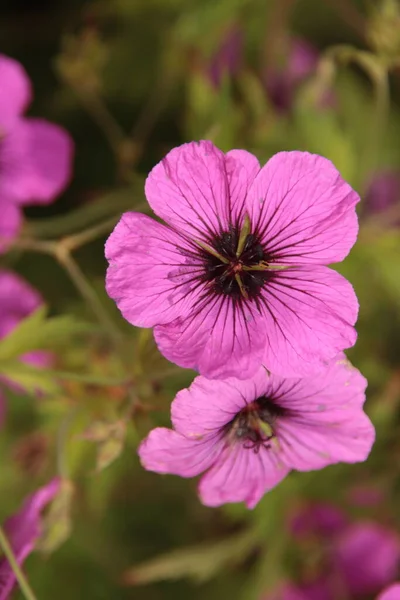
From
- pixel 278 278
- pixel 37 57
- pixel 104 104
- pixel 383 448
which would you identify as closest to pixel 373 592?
pixel 383 448

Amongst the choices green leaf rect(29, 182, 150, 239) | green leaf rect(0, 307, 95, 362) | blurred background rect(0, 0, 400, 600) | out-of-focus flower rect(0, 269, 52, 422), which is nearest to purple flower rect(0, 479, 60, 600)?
blurred background rect(0, 0, 400, 600)

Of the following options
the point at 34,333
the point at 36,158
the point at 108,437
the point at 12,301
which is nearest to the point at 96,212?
the point at 36,158

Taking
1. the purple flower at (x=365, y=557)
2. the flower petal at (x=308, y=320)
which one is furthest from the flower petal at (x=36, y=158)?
the purple flower at (x=365, y=557)

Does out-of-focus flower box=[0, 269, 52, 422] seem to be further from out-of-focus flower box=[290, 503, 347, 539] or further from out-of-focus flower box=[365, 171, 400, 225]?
out-of-focus flower box=[365, 171, 400, 225]

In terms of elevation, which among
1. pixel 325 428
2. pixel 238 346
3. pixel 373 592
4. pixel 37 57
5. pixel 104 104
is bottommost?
Result: pixel 373 592

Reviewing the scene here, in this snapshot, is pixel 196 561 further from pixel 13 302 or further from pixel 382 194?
pixel 382 194

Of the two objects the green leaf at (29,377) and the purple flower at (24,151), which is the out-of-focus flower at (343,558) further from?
the purple flower at (24,151)

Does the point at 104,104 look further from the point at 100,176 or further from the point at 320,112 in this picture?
the point at 320,112
